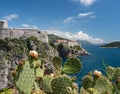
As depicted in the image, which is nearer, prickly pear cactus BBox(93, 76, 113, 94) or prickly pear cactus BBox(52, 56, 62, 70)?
prickly pear cactus BBox(93, 76, 113, 94)

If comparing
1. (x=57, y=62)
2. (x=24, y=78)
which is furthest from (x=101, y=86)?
(x=24, y=78)

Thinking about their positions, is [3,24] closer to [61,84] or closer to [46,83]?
[46,83]

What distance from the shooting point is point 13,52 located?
234 ft

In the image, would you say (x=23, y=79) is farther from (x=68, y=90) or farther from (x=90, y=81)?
(x=90, y=81)

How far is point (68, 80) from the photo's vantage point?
130 inches

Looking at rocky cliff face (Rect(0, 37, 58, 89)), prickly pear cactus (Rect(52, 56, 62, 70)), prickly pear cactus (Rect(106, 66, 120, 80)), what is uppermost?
prickly pear cactus (Rect(52, 56, 62, 70))

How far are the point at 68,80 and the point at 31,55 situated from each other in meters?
0.47

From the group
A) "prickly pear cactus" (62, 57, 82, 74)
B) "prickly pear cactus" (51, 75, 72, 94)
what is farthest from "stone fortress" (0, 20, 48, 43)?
"prickly pear cactus" (51, 75, 72, 94)

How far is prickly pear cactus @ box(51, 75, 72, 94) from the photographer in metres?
3.30

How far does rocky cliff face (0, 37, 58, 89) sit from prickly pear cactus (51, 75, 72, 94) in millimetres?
50308

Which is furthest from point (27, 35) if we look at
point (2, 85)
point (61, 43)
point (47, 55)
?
point (61, 43)

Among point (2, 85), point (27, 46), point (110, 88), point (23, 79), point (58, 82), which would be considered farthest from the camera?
point (27, 46)

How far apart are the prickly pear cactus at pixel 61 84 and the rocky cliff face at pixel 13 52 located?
50308mm

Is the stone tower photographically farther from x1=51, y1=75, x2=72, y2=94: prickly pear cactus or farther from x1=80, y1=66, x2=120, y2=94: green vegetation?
x1=51, y1=75, x2=72, y2=94: prickly pear cactus
